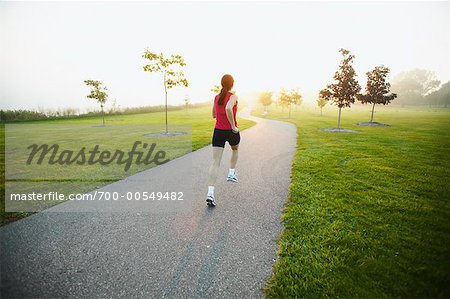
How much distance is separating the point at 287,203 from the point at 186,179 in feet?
8.87

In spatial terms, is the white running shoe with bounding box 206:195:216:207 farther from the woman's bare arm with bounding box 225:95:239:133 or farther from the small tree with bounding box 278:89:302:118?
the small tree with bounding box 278:89:302:118

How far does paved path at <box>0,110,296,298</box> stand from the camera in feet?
7.47

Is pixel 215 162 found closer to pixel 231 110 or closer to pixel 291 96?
pixel 231 110

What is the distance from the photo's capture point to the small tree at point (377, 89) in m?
21.5

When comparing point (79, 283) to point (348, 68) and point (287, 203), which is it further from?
point (348, 68)

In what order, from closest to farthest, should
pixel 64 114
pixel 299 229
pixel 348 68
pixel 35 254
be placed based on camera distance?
pixel 35 254 < pixel 299 229 < pixel 348 68 < pixel 64 114

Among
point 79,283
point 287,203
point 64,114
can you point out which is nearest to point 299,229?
point 287,203

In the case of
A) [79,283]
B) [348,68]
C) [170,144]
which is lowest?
[79,283]

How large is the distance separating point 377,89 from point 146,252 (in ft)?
86.1

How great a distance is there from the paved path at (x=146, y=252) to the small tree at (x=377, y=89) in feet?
74.9

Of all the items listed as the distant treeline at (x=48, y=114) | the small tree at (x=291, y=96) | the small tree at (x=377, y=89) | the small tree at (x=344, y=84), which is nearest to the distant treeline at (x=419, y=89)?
the small tree at (x=291, y=96)

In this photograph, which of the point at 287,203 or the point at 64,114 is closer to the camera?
the point at 287,203

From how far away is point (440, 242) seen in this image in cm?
297

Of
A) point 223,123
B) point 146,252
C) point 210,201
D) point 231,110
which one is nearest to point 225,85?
point 231,110
